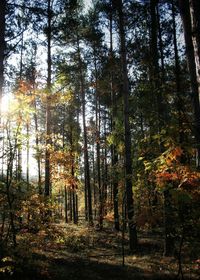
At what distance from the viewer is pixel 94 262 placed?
10.9m

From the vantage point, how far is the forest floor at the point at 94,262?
8177 mm

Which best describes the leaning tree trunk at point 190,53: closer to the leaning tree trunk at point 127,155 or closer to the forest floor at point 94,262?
the forest floor at point 94,262

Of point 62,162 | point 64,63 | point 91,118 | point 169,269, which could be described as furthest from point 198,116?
point 91,118

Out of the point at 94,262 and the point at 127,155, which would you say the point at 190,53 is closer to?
the point at 127,155

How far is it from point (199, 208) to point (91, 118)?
24.6 meters

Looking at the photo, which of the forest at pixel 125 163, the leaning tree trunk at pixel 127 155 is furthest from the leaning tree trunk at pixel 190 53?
the leaning tree trunk at pixel 127 155

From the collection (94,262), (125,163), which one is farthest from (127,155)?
(94,262)

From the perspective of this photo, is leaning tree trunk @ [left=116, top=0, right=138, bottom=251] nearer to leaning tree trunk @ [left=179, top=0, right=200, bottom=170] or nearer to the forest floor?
the forest floor

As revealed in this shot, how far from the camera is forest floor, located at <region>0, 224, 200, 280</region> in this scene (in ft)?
26.8

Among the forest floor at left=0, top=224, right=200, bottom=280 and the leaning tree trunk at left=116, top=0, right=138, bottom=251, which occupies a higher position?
the leaning tree trunk at left=116, top=0, right=138, bottom=251

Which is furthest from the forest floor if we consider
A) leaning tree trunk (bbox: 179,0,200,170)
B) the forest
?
leaning tree trunk (bbox: 179,0,200,170)

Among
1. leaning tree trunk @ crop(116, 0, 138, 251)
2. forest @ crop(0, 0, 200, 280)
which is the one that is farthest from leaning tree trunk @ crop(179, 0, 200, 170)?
leaning tree trunk @ crop(116, 0, 138, 251)

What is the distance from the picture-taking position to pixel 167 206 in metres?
7.79

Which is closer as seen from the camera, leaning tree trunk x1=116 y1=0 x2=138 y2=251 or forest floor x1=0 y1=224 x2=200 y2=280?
forest floor x1=0 y1=224 x2=200 y2=280
